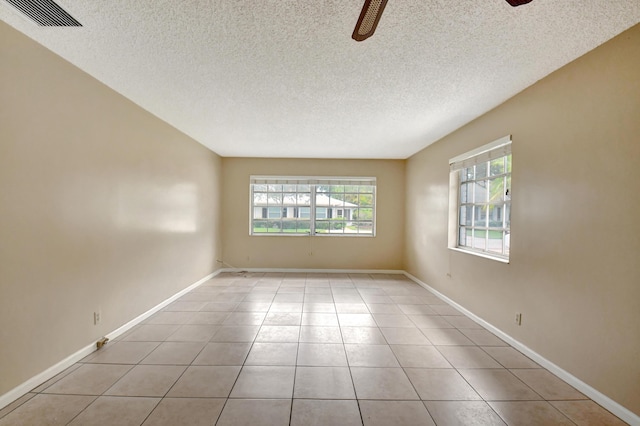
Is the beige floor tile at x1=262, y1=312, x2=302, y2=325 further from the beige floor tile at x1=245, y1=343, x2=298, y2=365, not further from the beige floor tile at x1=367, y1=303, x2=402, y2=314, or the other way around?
the beige floor tile at x1=367, y1=303, x2=402, y2=314

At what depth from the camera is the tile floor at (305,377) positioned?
1.75 metres

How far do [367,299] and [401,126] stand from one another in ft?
8.21

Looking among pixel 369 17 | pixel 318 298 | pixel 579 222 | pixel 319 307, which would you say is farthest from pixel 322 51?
pixel 318 298

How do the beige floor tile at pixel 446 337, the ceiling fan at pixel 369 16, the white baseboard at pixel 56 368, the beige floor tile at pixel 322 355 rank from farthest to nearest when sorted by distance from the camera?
the beige floor tile at pixel 446 337, the beige floor tile at pixel 322 355, the white baseboard at pixel 56 368, the ceiling fan at pixel 369 16

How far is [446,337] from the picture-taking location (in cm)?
288

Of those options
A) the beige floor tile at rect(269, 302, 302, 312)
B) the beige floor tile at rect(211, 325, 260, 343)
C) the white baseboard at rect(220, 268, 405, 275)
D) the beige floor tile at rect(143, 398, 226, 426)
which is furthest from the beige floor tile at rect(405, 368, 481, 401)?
the white baseboard at rect(220, 268, 405, 275)

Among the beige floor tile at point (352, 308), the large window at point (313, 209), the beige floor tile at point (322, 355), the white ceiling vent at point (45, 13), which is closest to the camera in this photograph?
the white ceiling vent at point (45, 13)

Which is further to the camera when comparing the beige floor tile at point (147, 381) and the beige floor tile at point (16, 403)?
the beige floor tile at point (147, 381)

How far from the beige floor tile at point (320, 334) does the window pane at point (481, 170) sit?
2.55 meters

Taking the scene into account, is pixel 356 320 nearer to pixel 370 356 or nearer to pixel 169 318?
pixel 370 356

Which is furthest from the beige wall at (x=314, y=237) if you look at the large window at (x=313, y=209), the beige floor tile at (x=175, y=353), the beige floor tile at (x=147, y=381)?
the beige floor tile at (x=147, y=381)

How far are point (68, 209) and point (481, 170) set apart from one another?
427cm

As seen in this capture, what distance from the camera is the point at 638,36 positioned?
67.1 inches

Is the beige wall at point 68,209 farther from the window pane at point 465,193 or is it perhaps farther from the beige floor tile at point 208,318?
the window pane at point 465,193
